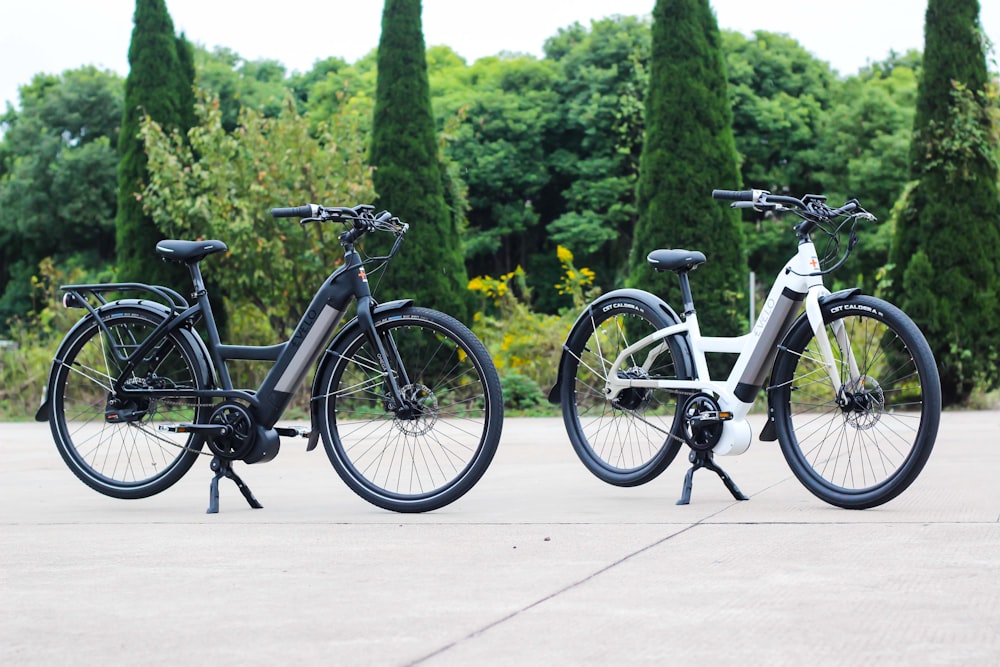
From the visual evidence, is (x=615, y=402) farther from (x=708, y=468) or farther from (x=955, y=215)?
(x=955, y=215)

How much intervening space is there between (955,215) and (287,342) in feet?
32.3

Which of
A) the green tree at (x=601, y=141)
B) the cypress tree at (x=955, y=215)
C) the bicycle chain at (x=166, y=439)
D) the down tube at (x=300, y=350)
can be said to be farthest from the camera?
the green tree at (x=601, y=141)

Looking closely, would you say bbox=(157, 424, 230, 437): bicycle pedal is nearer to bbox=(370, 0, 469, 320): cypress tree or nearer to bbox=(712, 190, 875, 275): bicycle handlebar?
bbox=(712, 190, 875, 275): bicycle handlebar

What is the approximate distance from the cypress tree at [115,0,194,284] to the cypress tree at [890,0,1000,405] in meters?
8.56

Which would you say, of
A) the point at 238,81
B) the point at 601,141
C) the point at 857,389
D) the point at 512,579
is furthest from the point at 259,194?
the point at 238,81

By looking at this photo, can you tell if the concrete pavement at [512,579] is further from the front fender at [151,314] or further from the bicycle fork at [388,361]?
the front fender at [151,314]

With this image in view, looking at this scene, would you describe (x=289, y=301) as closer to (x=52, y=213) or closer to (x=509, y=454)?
(x=509, y=454)

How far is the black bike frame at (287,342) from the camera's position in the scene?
542 centimetres

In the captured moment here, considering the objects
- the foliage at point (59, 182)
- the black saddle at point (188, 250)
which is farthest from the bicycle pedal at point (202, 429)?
the foliage at point (59, 182)

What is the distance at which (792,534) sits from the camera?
14.9 feet

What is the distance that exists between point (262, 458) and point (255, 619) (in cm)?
229

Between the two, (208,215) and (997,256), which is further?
(208,215)

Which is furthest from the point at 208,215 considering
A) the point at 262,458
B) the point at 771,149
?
the point at 771,149

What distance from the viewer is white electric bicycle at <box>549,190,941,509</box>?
511 centimetres
